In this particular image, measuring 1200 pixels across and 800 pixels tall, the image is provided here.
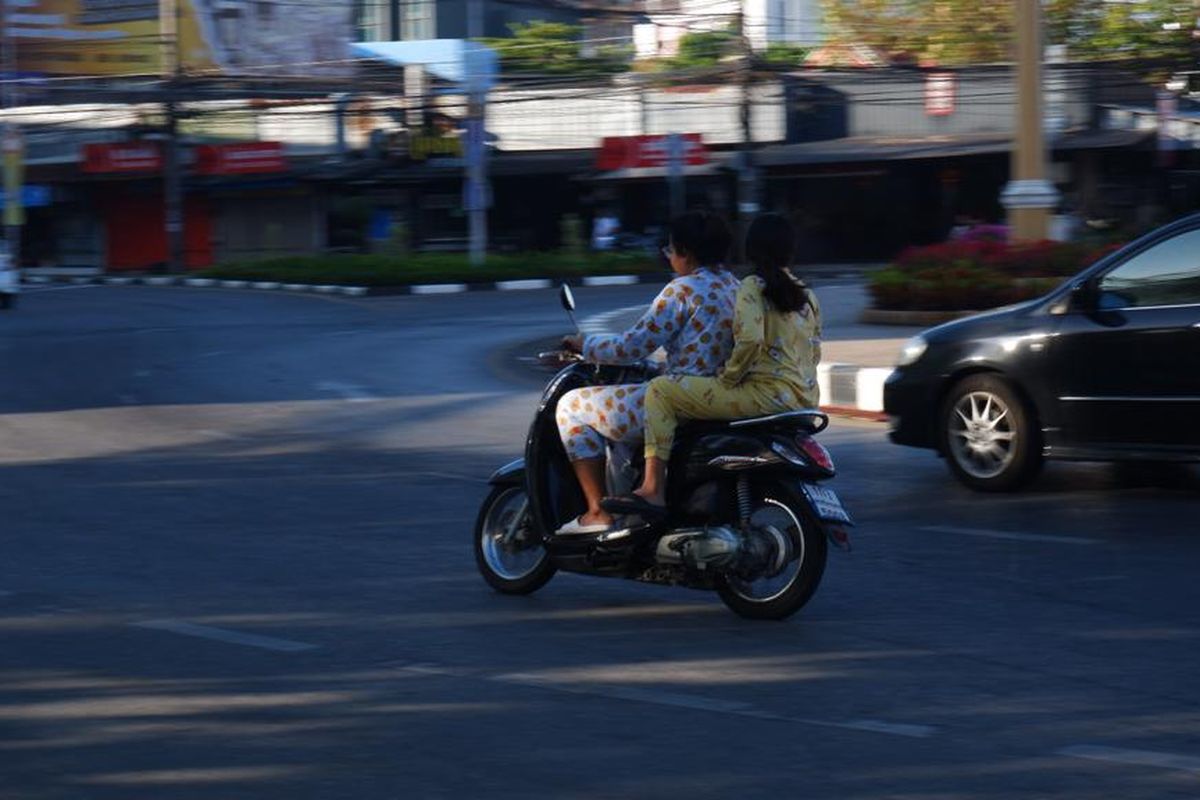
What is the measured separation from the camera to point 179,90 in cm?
4312

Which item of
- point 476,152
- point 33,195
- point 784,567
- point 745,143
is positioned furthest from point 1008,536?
point 33,195

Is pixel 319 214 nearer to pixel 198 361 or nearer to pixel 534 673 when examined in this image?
pixel 198 361

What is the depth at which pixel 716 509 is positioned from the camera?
6.83m

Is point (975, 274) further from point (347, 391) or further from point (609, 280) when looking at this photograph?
point (609, 280)

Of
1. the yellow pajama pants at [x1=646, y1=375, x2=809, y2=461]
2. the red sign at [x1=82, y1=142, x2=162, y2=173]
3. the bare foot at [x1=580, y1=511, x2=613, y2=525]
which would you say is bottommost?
the bare foot at [x1=580, y1=511, x2=613, y2=525]

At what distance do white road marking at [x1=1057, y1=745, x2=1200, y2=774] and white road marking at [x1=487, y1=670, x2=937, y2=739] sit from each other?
0.42m

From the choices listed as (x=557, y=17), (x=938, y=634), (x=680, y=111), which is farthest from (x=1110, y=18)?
(x=938, y=634)

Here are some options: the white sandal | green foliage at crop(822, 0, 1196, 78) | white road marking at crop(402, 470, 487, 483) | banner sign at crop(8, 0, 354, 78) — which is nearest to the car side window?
white road marking at crop(402, 470, 487, 483)

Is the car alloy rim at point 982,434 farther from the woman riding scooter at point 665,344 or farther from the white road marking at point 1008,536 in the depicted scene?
Result: the woman riding scooter at point 665,344

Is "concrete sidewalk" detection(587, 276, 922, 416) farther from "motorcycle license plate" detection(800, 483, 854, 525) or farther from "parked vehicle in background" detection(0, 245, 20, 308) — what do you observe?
"parked vehicle in background" detection(0, 245, 20, 308)

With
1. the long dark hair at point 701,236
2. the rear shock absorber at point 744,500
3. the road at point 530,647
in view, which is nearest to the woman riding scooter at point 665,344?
the long dark hair at point 701,236

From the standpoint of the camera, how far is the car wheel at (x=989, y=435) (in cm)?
994

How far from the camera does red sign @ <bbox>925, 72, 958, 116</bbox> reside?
4525 cm

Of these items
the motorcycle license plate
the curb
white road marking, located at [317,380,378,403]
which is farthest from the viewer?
the curb
